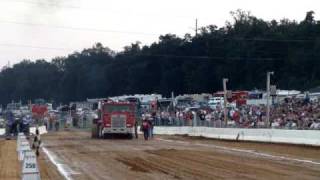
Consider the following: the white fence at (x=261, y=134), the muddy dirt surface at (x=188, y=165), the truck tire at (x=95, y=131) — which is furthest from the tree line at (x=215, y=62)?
the muddy dirt surface at (x=188, y=165)

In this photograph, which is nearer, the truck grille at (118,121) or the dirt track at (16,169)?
the dirt track at (16,169)

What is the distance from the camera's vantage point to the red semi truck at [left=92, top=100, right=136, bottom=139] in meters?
46.3

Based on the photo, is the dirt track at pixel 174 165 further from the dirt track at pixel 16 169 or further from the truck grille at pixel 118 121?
Answer: the truck grille at pixel 118 121

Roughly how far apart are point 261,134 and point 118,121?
10997mm

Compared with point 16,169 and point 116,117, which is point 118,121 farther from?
point 16,169

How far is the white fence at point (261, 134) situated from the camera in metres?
33.6

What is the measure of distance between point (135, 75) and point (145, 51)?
7578mm

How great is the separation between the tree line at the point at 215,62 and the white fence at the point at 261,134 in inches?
2020

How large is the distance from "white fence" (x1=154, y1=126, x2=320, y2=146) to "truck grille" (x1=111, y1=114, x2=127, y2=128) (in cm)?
650

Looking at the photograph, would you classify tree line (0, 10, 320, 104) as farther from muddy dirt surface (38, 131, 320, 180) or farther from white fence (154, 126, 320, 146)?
muddy dirt surface (38, 131, 320, 180)

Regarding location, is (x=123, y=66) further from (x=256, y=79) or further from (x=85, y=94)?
(x=256, y=79)

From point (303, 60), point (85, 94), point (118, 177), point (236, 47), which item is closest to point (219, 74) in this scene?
point (236, 47)

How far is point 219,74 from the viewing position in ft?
416

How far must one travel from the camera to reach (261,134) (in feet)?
130
